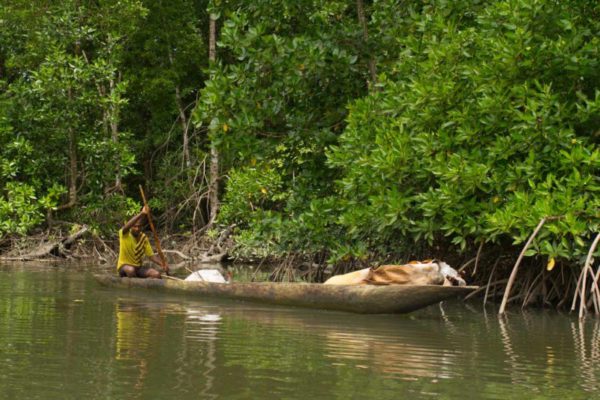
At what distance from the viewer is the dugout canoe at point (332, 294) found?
8.35m

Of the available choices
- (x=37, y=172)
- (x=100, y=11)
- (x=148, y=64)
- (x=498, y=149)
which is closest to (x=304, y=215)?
(x=498, y=149)

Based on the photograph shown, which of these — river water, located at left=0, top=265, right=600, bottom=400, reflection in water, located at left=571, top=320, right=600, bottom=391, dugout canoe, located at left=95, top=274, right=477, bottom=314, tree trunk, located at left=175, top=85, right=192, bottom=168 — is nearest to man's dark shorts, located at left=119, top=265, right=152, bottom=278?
dugout canoe, located at left=95, top=274, right=477, bottom=314

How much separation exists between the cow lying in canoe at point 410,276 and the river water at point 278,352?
1.11 feet

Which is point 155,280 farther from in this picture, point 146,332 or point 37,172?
point 37,172

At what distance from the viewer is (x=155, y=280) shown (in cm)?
1102

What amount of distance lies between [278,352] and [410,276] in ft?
8.73

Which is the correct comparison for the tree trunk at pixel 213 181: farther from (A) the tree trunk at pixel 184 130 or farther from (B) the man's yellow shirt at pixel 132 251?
(B) the man's yellow shirt at pixel 132 251

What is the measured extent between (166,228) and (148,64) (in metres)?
3.71

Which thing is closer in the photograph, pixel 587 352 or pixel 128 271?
pixel 587 352

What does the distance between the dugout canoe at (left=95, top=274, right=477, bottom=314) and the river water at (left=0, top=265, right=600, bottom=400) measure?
0.12 meters

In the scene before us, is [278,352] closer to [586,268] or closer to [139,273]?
[586,268]

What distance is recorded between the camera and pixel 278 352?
250 inches

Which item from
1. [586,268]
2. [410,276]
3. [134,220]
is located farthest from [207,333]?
[134,220]

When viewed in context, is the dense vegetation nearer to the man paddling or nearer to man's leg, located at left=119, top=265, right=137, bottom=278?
the man paddling
